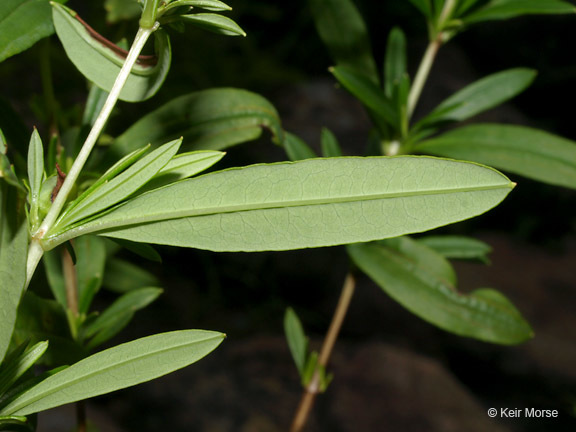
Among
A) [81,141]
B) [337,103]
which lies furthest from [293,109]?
[81,141]

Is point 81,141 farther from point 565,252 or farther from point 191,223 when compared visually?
point 565,252

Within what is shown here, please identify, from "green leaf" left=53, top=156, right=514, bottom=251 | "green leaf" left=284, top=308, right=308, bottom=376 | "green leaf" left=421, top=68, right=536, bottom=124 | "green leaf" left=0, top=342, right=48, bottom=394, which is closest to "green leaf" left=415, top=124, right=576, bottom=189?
"green leaf" left=421, top=68, right=536, bottom=124

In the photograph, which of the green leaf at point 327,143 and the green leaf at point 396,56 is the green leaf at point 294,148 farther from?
the green leaf at point 396,56

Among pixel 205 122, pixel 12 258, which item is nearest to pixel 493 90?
pixel 205 122

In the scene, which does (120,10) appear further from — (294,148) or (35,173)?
(35,173)

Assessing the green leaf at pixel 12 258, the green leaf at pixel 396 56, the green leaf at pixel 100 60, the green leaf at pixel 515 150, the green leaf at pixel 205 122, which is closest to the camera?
→ the green leaf at pixel 12 258

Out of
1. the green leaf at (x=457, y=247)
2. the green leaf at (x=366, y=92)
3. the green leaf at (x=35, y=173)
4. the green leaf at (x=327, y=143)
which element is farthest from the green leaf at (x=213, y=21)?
the green leaf at (x=457, y=247)
